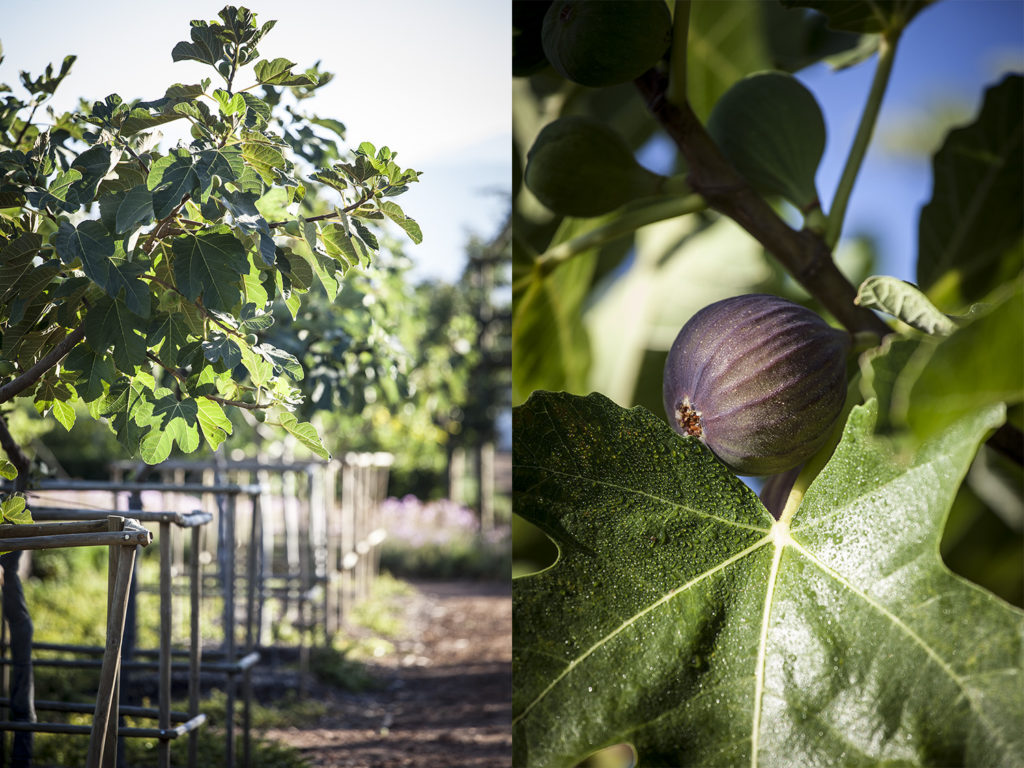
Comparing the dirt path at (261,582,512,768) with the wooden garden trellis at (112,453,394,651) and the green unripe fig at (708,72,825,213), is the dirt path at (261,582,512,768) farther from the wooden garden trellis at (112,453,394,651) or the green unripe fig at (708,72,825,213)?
the green unripe fig at (708,72,825,213)

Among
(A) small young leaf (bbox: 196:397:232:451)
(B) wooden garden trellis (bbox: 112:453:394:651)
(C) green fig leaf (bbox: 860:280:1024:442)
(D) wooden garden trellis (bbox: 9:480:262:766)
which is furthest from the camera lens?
(B) wooden garden trellis (bbox: 112:453:394:651)

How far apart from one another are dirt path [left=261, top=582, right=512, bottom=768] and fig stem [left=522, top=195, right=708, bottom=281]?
6.23 feet

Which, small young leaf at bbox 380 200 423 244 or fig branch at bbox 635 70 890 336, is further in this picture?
small young leaf at bbox 380 200 423 244

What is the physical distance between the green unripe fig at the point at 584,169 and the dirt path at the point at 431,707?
1975 millimetres

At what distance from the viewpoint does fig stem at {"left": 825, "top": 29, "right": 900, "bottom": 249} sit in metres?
0.46

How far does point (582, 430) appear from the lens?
1.63 ft

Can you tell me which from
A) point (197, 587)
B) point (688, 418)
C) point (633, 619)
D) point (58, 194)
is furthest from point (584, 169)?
point (197, 587)

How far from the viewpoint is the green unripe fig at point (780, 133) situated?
0.47m

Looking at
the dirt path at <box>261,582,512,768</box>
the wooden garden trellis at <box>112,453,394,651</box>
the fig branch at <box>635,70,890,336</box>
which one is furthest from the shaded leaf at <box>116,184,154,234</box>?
the wooden garden trellis at <box>112,453,394,651</box>

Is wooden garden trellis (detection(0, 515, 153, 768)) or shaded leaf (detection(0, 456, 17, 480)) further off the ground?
shaded leaf (detection(0, 456, 17, 480))

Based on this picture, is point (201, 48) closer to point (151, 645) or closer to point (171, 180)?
point (171, 180)

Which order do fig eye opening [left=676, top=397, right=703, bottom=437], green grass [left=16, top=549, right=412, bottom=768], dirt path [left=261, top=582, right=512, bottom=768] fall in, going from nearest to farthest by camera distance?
fig eye opening [left=676, top=397, right=703, bottom=437], green grass [left=16, top=549, right=412, bottom=768], dirt path [left=261, top=582, right=512, bottom=768]

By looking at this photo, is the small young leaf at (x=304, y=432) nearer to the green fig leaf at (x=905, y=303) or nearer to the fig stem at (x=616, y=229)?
the fig stem at (x=616, y=229)

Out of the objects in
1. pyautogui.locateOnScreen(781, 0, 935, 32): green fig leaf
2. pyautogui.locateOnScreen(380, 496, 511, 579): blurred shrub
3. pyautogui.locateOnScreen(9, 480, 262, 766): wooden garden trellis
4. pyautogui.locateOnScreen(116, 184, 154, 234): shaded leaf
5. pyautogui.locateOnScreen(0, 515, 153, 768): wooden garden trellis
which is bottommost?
pyautogui.locateOnScreen(380, 496, 511, 579): blurred shrub
